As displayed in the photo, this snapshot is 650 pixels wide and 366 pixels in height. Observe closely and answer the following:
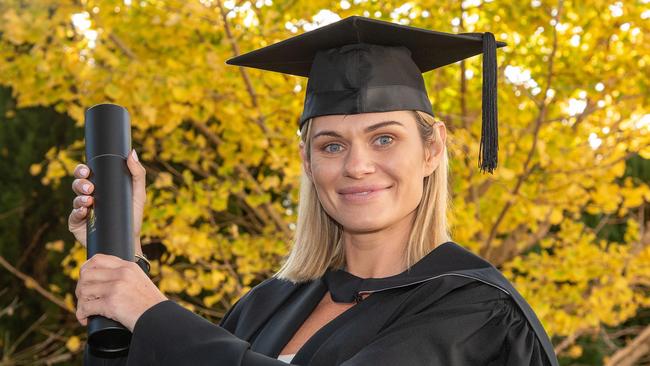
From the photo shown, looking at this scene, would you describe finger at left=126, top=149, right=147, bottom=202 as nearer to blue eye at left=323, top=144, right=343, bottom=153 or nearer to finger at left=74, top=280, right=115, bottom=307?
finger at left=74, top=280, right=115, bottom=307

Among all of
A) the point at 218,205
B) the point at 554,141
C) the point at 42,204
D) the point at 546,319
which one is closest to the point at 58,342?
the point at 42,204

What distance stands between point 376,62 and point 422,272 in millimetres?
653

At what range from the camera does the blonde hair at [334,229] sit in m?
2.68

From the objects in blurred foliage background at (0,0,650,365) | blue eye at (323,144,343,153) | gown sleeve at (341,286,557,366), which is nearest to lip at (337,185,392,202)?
blue eye at (323,144,343,153)

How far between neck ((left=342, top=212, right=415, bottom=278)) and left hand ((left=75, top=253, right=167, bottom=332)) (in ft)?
2.67

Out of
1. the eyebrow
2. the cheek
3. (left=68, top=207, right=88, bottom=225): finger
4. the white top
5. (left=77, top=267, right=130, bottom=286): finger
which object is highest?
the eyebrow

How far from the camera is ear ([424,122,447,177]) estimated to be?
268 centimetres

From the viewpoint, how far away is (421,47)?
286 centimetres

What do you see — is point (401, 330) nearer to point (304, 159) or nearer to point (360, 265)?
point (360, 265)

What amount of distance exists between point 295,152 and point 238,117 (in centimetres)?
43

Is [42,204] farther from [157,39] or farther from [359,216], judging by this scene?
[359,216]

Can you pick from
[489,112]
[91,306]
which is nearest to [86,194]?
[91,306]

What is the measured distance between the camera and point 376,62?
278 centimetres

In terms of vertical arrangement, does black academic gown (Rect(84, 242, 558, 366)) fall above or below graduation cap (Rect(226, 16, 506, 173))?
below
